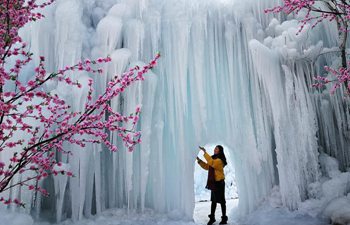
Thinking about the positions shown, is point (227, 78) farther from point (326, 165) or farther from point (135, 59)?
point (326, 165)

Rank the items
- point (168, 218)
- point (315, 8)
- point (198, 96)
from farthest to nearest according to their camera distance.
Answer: point (198, 96)
point (168, 218)
point (315, 8)

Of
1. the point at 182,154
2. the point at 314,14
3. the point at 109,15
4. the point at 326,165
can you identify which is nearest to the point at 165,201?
the point at 182,154

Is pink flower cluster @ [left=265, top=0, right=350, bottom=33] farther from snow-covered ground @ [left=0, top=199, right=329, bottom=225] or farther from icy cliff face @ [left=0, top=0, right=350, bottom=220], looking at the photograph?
snow-covered ground @ [left=0, top=199, right=329, bottom=225]

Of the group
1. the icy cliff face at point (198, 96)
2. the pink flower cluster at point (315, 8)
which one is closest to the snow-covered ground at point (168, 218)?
the icy cliff face at point (198, 96)

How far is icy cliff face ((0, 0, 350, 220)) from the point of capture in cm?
564

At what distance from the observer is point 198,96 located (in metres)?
6.17

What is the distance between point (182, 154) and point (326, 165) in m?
2.80

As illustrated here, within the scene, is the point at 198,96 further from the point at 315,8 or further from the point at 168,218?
the point at 315,8

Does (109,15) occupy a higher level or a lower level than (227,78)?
higher

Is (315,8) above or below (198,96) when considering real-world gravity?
above

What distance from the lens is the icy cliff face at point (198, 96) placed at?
5645 millimetres

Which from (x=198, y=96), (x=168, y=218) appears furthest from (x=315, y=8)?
(x=168, y=218)

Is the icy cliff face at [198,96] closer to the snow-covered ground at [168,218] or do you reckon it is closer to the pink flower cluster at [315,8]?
the snow-covered ground at [168,218]

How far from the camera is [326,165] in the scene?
600 cm
